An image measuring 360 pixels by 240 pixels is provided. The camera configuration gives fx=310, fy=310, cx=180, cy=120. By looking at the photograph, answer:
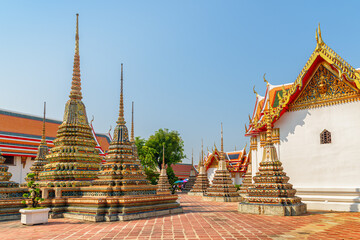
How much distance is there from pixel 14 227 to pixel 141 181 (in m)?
3.96

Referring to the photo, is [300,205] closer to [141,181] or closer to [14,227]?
[141,181]

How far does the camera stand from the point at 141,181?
10.6 m

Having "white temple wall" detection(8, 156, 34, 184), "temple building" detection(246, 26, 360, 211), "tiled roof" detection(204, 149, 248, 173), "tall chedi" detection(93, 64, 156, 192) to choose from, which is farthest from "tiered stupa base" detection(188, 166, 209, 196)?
"tall chedi" detection(93, 64, 156, 192)

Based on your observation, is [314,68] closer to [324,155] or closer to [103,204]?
[324,155]

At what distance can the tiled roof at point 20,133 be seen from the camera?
23500mm

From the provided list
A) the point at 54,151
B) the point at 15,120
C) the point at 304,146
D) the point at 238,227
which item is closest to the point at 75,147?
the point at 54,151

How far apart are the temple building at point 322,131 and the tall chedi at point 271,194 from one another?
1893 millimetres

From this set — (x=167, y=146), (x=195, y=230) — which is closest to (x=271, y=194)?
(x=195, y=230)

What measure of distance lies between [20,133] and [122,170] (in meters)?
18.2

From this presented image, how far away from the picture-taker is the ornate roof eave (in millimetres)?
11646

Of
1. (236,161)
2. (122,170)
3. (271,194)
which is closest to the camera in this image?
(122,170)

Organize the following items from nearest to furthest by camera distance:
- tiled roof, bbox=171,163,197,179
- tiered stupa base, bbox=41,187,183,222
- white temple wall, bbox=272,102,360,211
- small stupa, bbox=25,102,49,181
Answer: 1. tiered stupa base, bbox=41,187,183,222
2. white temple wall, bbox=272,102,360,211
3. small stupa, bbox=25,102,49,181
4. tiled roof, bbox=171,163,197,179

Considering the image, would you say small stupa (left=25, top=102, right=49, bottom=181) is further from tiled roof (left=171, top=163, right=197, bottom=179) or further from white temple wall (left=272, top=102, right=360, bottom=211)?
tiled roof (left=171, top=163, right=197, bottom=179)

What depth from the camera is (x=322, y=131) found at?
12.5 m
